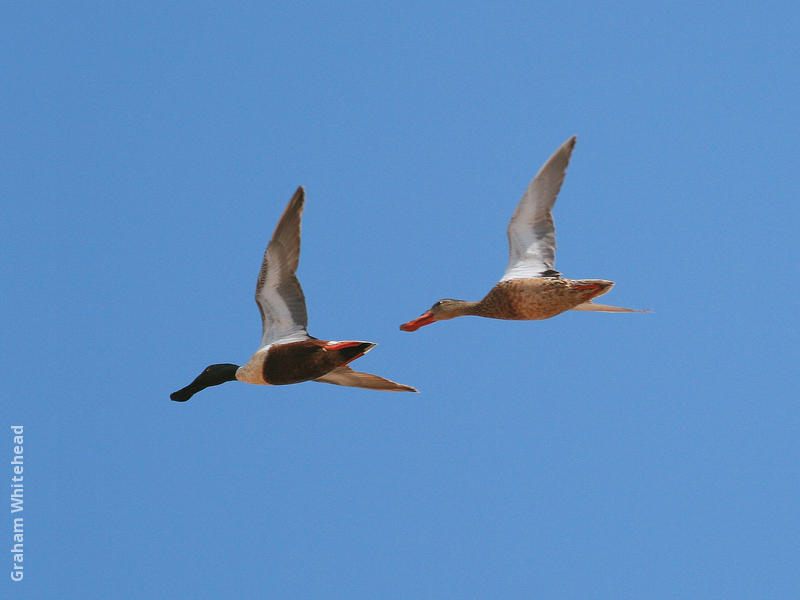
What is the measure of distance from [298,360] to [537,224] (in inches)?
131

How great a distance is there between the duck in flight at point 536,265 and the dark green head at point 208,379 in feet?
10.00

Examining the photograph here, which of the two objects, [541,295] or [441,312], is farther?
[441,312]

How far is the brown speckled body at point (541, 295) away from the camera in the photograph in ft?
43.7

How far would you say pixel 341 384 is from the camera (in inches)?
534

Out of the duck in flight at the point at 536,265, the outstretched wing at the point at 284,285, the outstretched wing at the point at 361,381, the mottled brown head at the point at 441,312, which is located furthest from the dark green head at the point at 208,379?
the duck in flight at the point at 536,265

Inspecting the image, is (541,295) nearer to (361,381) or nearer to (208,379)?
(361,381)

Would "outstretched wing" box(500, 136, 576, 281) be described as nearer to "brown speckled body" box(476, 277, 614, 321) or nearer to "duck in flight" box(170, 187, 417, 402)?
"brown speckled body" box(476, 277, 614, 321)

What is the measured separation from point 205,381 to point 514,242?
3.90m

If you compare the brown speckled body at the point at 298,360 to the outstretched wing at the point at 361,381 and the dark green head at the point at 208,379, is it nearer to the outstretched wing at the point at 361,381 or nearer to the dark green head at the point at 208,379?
the dark green head at the point at 208,379

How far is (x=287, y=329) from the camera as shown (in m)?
12.7

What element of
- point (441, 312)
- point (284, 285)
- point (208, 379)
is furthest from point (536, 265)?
point (208, 379)

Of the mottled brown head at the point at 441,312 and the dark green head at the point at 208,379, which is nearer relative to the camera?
the dark green head at the point at 208,379

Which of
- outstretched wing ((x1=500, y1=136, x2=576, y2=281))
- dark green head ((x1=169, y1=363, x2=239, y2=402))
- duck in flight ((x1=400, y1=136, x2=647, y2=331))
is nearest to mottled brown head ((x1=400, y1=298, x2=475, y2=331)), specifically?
duck in flight ((x1=400, y1=136, x2=647, y2=331))

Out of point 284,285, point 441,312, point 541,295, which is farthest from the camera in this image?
point 441,312
